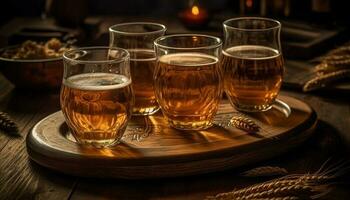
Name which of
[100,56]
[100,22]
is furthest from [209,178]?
[100,22]

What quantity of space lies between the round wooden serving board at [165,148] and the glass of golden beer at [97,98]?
0.03 m

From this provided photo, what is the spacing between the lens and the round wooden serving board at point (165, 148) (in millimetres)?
1145

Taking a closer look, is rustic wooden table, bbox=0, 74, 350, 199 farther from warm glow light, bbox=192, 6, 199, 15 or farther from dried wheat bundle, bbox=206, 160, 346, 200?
warm glow light, bbox=192, 6, 199, 15

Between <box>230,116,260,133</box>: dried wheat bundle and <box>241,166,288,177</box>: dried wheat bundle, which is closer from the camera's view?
<box>241,166,288,177</box>: dried wheat bundle

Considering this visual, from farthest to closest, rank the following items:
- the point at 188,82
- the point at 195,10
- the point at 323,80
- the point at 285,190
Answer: the point at 195,10 < the point at 323,80 < the point at 188,82 < the point at 285,190

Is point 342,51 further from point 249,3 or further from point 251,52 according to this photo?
point 249,3

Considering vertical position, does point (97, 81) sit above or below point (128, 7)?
above

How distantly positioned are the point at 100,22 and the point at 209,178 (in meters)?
1.52

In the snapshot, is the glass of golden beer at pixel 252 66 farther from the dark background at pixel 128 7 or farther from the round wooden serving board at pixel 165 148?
the dark background at pixel 128 7

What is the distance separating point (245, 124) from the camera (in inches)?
50.7

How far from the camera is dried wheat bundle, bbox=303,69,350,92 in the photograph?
1.69 metres

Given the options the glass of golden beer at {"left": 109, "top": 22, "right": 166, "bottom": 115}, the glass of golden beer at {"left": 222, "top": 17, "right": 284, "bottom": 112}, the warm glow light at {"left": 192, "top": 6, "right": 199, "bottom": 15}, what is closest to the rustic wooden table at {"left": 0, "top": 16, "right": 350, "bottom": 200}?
the glass of golden beer at {"left": 222, "top": 17, "right": 284, "bottom": 112}

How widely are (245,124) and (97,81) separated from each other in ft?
0.97

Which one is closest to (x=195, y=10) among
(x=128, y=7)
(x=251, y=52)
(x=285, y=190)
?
(x=128, y=7)
